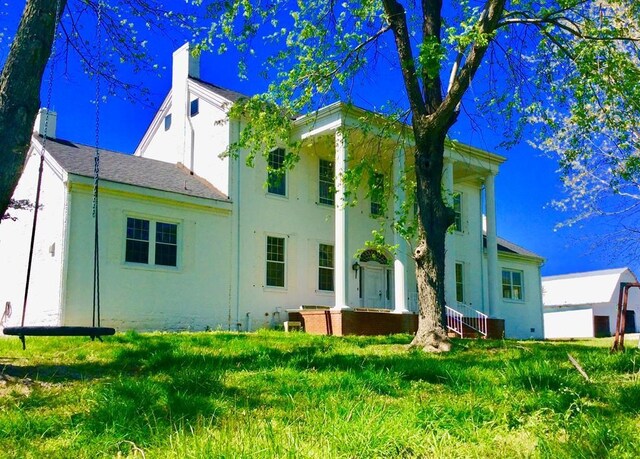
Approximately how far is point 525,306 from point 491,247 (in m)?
6.56

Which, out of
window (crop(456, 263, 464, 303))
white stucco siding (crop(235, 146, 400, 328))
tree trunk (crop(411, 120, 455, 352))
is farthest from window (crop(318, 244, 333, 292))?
tree trunk (crop(411, 120, 455, 352))

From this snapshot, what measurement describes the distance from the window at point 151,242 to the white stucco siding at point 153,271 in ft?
0.53

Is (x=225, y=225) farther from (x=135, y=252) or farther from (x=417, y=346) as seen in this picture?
(x=417, y=346)

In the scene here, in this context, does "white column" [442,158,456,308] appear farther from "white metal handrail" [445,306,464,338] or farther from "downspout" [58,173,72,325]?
"downspout" [58,173,72,325]

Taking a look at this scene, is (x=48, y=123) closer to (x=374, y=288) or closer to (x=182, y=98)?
(x=182, y=98)

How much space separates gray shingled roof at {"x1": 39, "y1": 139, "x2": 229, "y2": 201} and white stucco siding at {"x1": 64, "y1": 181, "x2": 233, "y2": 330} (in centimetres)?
44

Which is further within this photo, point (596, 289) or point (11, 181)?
point (596, 289)

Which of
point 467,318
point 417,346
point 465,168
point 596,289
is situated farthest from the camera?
point 596,289

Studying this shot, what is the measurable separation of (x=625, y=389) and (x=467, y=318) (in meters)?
17.5

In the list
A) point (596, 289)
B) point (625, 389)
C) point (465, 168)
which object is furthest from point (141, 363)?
point (596, 289)

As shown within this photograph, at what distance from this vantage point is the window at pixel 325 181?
20750 millimetres

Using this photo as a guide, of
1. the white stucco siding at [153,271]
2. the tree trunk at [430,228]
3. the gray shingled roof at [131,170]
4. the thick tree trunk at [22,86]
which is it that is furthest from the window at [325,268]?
the thick tree trunk at [22,86]

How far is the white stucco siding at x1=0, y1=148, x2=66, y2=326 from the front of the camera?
1510cm

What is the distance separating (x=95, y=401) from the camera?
4699 mm
